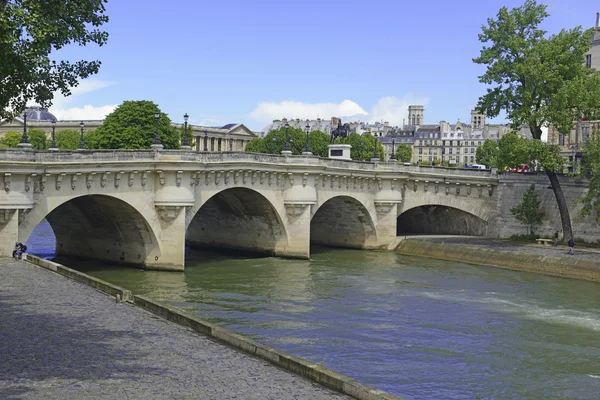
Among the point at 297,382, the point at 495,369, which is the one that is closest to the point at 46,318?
the point at 297,382

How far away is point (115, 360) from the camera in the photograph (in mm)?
19859

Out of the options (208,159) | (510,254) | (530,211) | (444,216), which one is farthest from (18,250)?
(444,216)

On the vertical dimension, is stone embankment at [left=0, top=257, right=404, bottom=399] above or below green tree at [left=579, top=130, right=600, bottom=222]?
below

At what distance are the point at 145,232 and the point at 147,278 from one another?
12.2 feet

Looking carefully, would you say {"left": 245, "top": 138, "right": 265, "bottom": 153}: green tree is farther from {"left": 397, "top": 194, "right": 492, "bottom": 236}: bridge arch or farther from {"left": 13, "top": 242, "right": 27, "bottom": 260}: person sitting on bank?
{"left": 13, "top": 242, "right": 27, "bottom": 260}: person sitting on bank

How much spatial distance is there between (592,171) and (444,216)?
58.1ft

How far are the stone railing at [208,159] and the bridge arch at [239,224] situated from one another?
248 centimetres

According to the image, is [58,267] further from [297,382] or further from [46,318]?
[297,382]

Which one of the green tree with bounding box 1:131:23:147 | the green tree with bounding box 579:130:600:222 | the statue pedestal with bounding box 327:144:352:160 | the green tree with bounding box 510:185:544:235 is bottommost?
the green tree with bounding box 510:185:544:235

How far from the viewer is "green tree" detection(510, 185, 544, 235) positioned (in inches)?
2362

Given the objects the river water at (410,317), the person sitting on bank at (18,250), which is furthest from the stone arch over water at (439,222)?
the person sitting on bank at (18,250)

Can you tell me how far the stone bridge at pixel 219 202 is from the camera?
39750mm

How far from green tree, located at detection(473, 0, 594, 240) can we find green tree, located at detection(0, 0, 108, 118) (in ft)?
124

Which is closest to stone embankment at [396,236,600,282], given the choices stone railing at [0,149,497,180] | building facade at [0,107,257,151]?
stone railing at [0,149,497,180]
